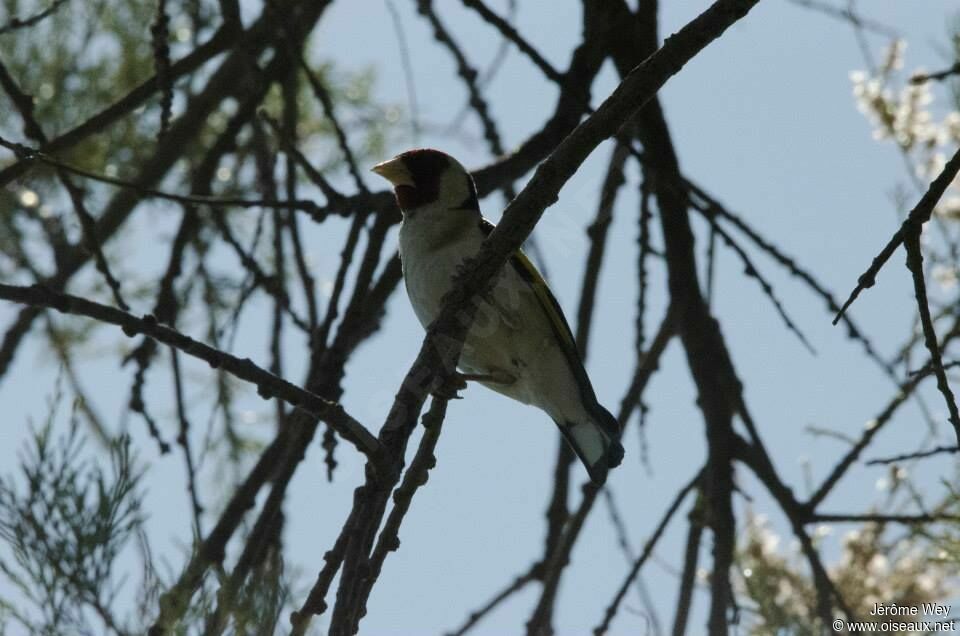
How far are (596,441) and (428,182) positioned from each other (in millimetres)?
1008

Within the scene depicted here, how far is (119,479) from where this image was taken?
1.99m

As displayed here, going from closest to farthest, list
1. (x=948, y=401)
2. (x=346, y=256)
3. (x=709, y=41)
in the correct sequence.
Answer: (x=948, y=401), (x=709, y=41), (x=346, y=256)

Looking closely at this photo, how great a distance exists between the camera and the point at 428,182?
3961mm

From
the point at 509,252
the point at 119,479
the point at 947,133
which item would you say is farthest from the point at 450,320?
the point at 947,133

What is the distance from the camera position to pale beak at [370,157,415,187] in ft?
12.8

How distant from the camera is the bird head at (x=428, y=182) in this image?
3814mm

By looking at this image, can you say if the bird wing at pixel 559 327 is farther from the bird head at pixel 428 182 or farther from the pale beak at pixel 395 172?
the pale beak at pixel 395 172

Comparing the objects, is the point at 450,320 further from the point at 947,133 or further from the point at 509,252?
the point at 947,133

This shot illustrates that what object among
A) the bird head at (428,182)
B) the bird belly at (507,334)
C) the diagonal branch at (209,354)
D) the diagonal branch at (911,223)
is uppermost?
the bird head at (428,182)

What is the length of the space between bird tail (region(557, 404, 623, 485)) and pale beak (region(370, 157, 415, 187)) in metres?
0.90

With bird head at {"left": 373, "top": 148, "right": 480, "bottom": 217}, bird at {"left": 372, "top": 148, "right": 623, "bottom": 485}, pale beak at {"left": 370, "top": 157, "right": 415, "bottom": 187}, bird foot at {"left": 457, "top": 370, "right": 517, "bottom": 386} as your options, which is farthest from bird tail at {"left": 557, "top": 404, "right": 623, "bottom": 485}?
pale beak at {"left": 370, "top": 157, "right": 415, "bottom": 187}

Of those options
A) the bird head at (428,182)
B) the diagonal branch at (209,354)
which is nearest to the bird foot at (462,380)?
the diagonal branch at (209,354)

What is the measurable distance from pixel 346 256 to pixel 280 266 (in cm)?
78

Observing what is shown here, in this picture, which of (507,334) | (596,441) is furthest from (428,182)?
(596,441)
